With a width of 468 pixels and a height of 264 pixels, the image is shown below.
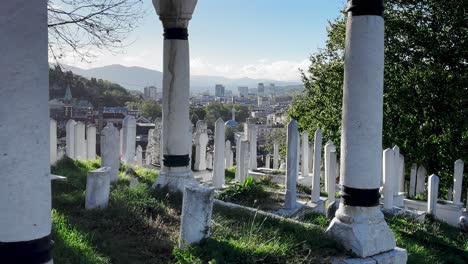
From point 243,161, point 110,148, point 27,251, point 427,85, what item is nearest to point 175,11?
point 110,148

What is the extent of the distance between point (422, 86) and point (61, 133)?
11.8 meters

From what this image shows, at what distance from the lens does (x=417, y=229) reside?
7.02m

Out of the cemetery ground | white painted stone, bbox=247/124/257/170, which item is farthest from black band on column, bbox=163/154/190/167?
white painted stone, bbox=247/124/257/170

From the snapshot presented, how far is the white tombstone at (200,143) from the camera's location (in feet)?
35.8

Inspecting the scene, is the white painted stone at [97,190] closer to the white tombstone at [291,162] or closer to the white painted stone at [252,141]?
the white tombstone at [291,162]

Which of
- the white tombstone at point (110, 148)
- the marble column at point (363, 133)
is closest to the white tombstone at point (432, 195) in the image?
the marble column at point (363, 133)

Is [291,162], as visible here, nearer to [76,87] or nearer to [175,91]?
[175,91]

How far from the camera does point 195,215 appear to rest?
4.36 meters

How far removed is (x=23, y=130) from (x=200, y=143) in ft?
27.7

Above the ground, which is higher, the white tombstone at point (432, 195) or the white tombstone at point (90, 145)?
the white tombstone at point (90, 145)

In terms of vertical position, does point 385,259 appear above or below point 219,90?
below

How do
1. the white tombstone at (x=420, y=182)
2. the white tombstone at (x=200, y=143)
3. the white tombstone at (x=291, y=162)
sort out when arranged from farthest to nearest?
the white tombstone at (x=420, y=182), the white tombstone at (x=200, y=143), the white tombstone at (x=291, y=162)

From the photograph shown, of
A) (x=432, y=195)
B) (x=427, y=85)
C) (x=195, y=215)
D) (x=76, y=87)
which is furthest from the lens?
(x=427, y=85)

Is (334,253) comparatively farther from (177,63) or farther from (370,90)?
(177,63)
